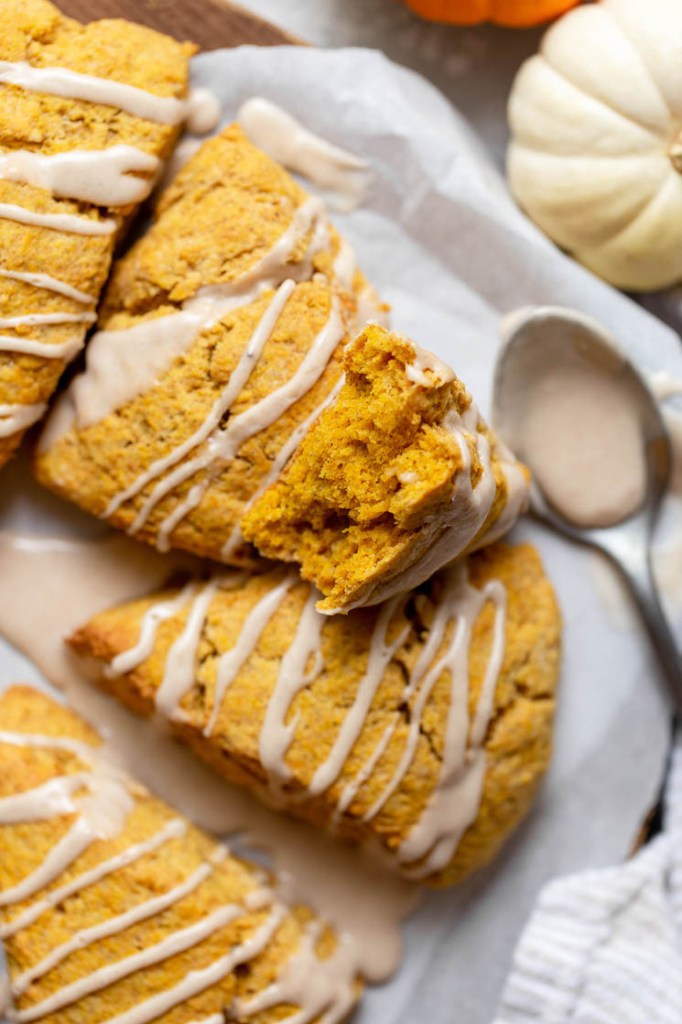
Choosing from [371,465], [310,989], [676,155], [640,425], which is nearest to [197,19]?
[676,155]

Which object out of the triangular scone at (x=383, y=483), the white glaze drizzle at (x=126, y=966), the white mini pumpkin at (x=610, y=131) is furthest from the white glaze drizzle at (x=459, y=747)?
the white mini pumpkin at (x=610, y=131)

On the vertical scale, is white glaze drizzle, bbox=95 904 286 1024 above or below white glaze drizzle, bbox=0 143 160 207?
below

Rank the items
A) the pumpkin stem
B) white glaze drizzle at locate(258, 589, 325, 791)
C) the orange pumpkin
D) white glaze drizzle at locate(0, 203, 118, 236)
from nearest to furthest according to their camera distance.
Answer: white glaze drizzle at locate(0, 203, 118, 236)
white glaze drizzle at locate(258, 589, 325, 791)
the pumpkin stem
the orange pumpkin

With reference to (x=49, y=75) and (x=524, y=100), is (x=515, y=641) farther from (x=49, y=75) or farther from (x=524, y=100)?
(x=49, y=75)

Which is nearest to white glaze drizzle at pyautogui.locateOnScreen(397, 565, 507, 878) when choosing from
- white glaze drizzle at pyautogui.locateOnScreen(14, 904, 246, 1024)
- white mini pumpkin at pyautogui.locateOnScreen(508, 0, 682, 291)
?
white glaze drizzle at pyautogui.locateOnScreen(14, 904, 246, 1024)

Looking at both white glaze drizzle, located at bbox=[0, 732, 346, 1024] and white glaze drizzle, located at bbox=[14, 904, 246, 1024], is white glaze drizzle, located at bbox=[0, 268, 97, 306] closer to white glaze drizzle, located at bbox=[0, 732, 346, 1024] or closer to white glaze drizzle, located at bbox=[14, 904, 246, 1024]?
white glaze drizzle, located at bbox=[0, 732, 346, 1024]

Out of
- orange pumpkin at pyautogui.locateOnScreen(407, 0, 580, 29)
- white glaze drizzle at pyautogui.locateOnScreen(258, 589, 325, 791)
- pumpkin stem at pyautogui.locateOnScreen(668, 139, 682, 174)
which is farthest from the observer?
orange pumpkin at pyautogui.locateOnScreen(407, 0, 580, 29)

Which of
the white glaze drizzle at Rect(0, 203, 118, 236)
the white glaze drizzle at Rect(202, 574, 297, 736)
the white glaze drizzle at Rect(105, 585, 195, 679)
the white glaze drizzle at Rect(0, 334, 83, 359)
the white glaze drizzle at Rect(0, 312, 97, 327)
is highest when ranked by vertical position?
the white glaze drizzle at Rect(0, 203, 118, 236)
